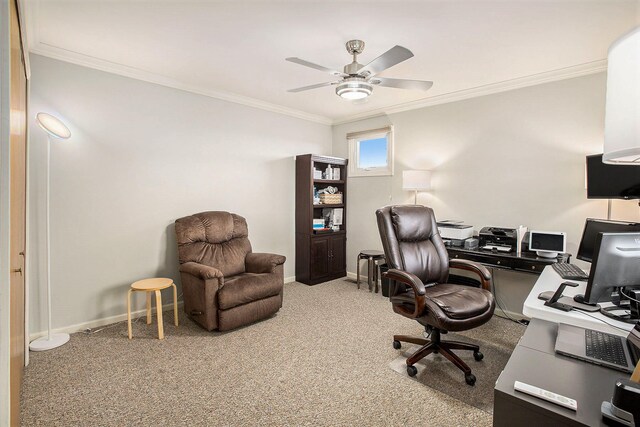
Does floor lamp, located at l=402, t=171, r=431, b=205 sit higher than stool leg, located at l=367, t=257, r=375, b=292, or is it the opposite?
floor lamp, located at l=402, t=171, r=431, b=205

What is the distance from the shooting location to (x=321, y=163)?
5027 millimetres

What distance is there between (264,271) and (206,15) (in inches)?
93.5

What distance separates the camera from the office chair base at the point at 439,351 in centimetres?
226

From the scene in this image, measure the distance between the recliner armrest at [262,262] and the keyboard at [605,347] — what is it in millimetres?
2616

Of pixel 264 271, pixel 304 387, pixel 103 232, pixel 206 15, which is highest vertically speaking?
pixel 206 15

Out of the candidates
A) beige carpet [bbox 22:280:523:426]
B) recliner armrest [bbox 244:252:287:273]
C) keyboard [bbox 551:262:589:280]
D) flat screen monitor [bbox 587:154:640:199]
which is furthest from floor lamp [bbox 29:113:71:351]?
flat screen monitor [bbox 587:154:640:199]

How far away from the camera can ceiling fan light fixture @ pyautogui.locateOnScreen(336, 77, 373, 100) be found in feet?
8.35

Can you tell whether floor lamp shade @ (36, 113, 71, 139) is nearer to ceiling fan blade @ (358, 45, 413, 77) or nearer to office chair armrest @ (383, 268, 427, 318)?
ceiling fan blade @ (358, 45, 413, 77)

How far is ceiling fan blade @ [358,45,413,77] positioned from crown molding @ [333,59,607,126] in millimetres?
1877

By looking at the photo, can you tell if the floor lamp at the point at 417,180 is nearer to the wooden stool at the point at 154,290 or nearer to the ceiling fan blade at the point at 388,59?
the ceiling fan blade at the point at 388,59

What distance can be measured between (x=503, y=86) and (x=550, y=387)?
338cm

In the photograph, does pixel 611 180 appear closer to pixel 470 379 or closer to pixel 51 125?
pixel 470 379

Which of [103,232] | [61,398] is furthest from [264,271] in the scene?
[61,398]

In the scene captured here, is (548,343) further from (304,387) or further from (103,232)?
(103,232)
